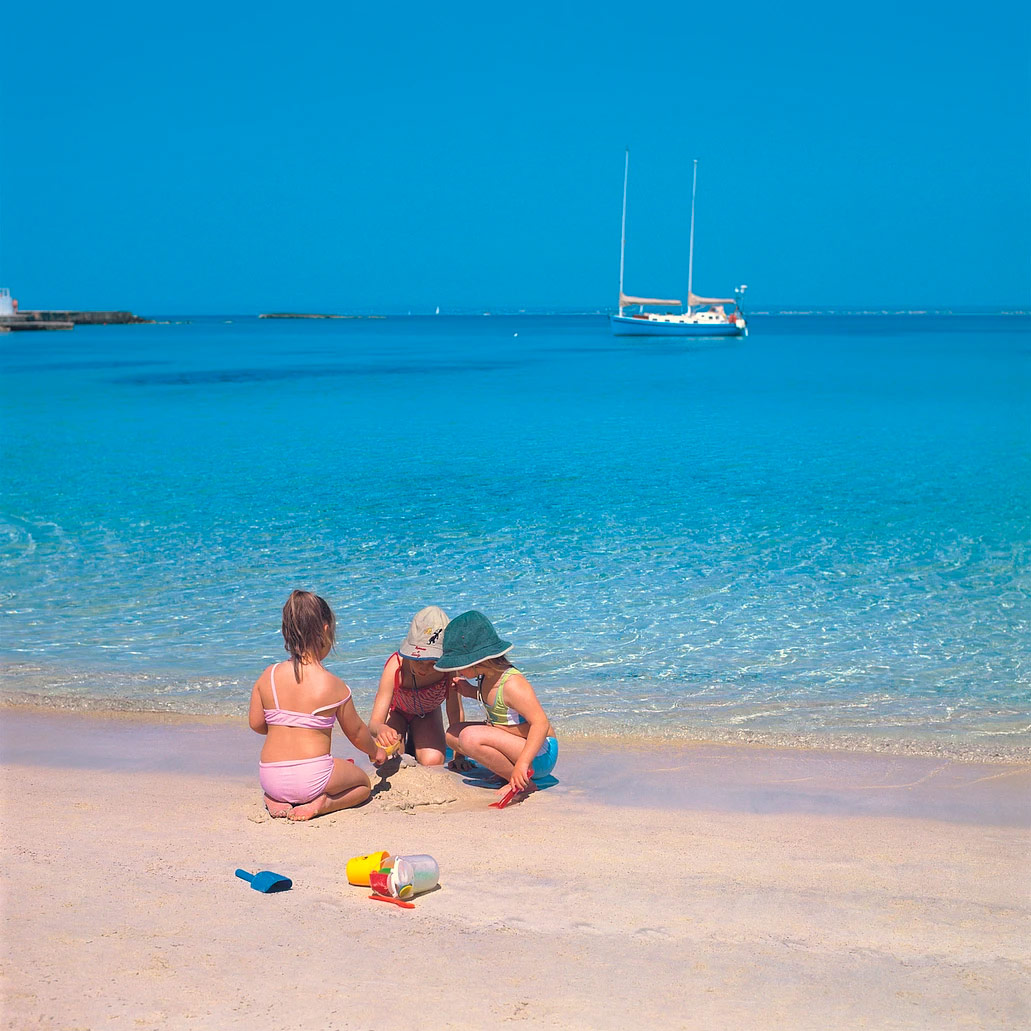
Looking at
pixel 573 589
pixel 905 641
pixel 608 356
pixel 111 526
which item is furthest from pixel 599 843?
pixel 608 356

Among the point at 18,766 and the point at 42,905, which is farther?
the point at 18,766

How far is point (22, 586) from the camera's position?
10.8 m

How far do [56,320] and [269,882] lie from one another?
4481 inches

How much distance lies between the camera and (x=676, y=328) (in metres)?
81.4

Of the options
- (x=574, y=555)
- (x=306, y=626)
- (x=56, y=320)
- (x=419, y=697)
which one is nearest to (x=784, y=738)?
(x=419, y=697)

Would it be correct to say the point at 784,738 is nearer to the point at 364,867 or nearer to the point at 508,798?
the point at 508,798

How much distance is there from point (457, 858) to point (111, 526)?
10407mm

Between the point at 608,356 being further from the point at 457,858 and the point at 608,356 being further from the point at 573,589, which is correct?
the point at 457,858

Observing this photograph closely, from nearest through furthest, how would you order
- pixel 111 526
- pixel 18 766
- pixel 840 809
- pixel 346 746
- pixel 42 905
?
1. pixel 42 905
2. pixel 840 809
3. pixel 18 766
4. pixel 346 746
5. pixel 111 526

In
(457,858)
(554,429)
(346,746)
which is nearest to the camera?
(457,858)

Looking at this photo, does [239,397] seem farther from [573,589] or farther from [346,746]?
[346,746]

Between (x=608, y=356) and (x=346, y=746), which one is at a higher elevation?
(x=608, y=356)

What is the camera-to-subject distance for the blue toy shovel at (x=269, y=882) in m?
4.34

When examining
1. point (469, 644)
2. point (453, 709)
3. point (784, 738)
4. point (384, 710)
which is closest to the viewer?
point (469, 644)
